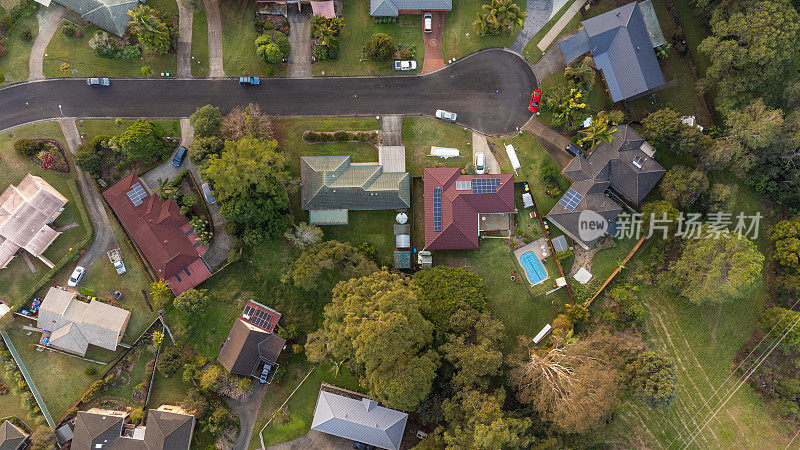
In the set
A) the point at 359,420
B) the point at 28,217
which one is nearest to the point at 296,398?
the point at 359,420

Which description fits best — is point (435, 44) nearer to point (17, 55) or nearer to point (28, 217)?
point (17, 55)

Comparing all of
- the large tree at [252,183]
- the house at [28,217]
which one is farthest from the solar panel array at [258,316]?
the house at [28,217]

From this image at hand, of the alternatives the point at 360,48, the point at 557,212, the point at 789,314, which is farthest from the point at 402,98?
the point at 789,314

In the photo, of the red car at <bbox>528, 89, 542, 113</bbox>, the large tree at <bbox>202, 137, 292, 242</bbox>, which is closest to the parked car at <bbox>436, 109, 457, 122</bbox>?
the red car at <bbox>528, 89, 542, 113</bbox>

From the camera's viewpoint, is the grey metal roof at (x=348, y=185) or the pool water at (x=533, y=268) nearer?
the grey metal roof at (x=348, y=185)

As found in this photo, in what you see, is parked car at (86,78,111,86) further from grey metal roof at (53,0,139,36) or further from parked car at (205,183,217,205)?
parked car at (205,183,217,205)

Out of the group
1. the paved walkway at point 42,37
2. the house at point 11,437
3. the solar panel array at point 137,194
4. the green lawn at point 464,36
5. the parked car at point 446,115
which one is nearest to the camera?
the house at point 11,437

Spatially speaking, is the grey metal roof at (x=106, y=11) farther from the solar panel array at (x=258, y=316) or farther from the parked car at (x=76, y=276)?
the solar panel array at (x=258, y=316)

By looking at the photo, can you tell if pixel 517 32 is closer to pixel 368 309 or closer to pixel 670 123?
pixel 670 123
